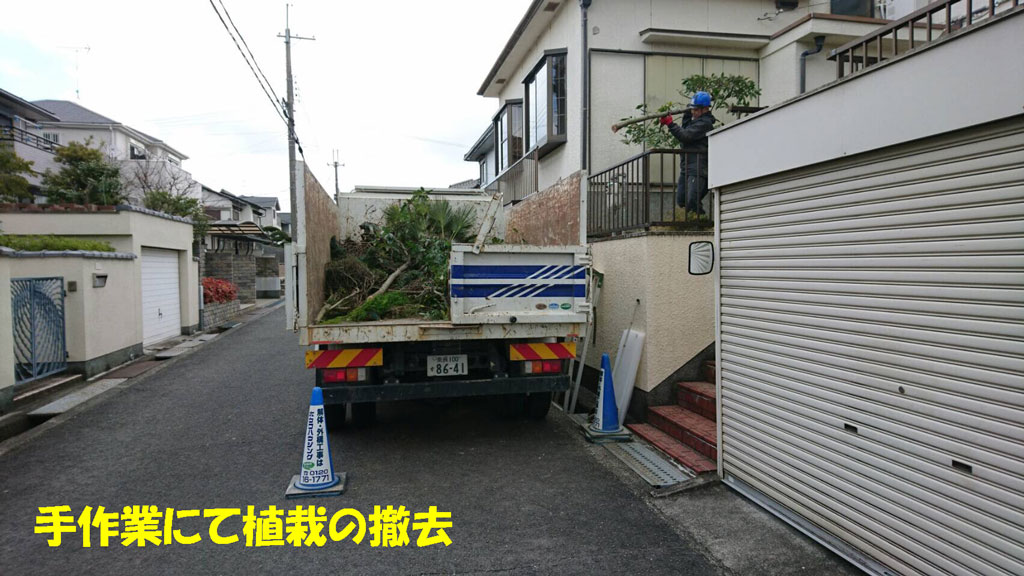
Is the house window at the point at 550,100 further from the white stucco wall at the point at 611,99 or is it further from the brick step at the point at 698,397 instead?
the brick step at the point at 698,397

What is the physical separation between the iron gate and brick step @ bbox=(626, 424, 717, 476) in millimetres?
7533

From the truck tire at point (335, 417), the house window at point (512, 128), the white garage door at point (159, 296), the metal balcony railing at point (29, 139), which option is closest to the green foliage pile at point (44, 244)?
the white garage door at point (159, 296)

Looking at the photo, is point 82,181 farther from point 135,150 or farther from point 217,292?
point 135,150

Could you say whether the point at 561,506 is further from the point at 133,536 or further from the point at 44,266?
the point at 44,266

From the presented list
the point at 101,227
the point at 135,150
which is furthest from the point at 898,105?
the point at 135,150

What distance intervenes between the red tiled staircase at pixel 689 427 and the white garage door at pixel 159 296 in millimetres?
10090

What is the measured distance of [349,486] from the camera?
453 cm

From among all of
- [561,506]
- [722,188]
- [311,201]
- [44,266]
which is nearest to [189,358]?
[44,266]

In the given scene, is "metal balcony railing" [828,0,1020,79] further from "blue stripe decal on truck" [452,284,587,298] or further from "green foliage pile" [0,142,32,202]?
"green foliage pile" [0,142,32,202]

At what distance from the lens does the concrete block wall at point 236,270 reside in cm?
2245

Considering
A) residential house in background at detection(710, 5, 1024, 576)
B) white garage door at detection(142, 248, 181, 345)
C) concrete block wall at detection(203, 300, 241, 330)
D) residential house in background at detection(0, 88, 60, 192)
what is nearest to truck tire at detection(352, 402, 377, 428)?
residential house in background at detection(710, 5, 1024, 576)

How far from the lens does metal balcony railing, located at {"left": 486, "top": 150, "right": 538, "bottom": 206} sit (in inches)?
471

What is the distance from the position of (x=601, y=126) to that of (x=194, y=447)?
737 centimetres

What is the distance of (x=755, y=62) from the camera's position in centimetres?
1019
